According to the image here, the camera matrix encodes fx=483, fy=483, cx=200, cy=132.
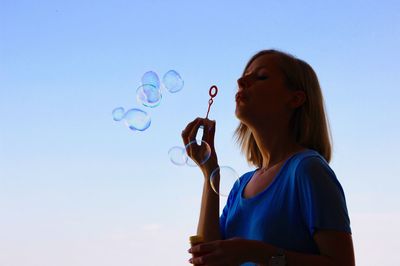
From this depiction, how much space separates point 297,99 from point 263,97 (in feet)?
0.37

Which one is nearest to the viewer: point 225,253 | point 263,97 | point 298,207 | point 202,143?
point 225,253

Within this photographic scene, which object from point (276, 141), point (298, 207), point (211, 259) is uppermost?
point (276, 141)

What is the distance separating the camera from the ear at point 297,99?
1.42 metres

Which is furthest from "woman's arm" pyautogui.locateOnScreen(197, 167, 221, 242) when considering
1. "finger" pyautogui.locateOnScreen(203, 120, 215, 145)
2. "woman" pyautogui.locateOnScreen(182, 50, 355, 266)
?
"finger" pyautogui.locateOnScreen(203, 120, 215, 145)

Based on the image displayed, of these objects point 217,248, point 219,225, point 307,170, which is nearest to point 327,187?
point 307,170

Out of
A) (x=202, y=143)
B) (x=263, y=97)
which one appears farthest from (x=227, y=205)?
(x=263, y=97)

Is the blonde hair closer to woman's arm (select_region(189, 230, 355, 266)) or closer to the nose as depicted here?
the nose

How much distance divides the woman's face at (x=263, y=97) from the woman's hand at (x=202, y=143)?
0.23 m

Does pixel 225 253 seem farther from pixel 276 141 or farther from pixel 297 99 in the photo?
pixel 297 99

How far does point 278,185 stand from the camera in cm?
123

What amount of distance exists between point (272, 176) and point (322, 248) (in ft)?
0.95

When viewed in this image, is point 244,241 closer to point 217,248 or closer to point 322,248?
point 217,248

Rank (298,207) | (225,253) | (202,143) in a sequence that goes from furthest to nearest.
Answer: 1. (202,143)
2. (298,207)
3. (225,253)

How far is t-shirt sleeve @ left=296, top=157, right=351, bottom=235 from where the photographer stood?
107 cm
